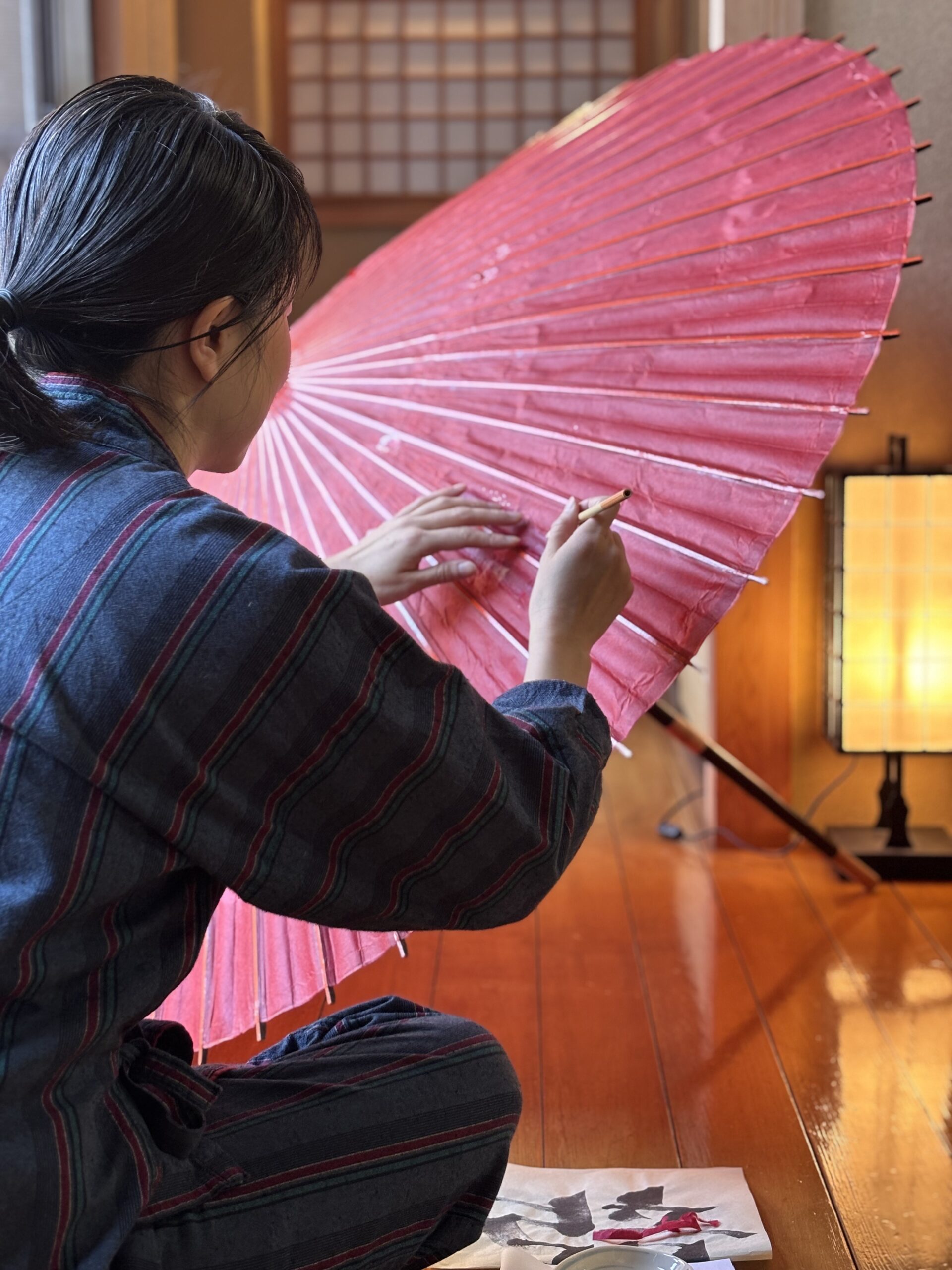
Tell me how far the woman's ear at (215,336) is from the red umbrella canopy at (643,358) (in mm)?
297

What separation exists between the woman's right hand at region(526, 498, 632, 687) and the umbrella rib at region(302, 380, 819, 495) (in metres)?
0.10

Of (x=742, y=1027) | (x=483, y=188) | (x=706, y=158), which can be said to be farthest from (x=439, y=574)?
(x=742, y=1027)

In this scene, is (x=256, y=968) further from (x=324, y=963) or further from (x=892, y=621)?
(x=892, y=621)

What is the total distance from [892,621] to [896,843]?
0.39 meters

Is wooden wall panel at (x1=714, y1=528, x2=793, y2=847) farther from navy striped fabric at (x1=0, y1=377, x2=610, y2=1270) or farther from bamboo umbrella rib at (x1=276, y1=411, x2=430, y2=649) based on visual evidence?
navy striped fabric at (x1=0, y1=377, x2=610, y2=1270)

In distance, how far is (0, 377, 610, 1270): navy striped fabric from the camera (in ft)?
2.36

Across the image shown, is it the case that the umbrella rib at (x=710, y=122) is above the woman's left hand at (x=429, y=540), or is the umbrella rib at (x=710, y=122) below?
above

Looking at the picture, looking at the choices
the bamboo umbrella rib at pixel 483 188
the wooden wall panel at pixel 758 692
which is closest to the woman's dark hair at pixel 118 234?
the bamboo umbrella rib at pixel 483 188

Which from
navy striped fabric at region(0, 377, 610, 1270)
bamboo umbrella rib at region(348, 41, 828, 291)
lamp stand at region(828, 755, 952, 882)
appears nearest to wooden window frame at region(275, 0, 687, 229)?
lamp stand at region(828, 755, 952, 882)

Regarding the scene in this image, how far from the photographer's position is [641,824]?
2.72 metres

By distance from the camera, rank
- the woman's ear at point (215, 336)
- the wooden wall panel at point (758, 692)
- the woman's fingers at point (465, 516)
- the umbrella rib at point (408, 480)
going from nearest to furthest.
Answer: the woman's ear at point (215, 336)
the umbrella rib at point (408, 480)
the woman's fingers at point (465, 516)
the wooden wall panel at point (758, 692)

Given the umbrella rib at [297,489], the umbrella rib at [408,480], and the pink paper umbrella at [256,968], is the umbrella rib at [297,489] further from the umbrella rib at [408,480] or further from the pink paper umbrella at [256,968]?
the pink paper umbrella at [256,968]

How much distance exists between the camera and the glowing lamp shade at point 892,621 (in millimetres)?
2279

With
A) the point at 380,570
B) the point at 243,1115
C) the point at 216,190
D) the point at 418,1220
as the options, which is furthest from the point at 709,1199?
the point at 216,190
